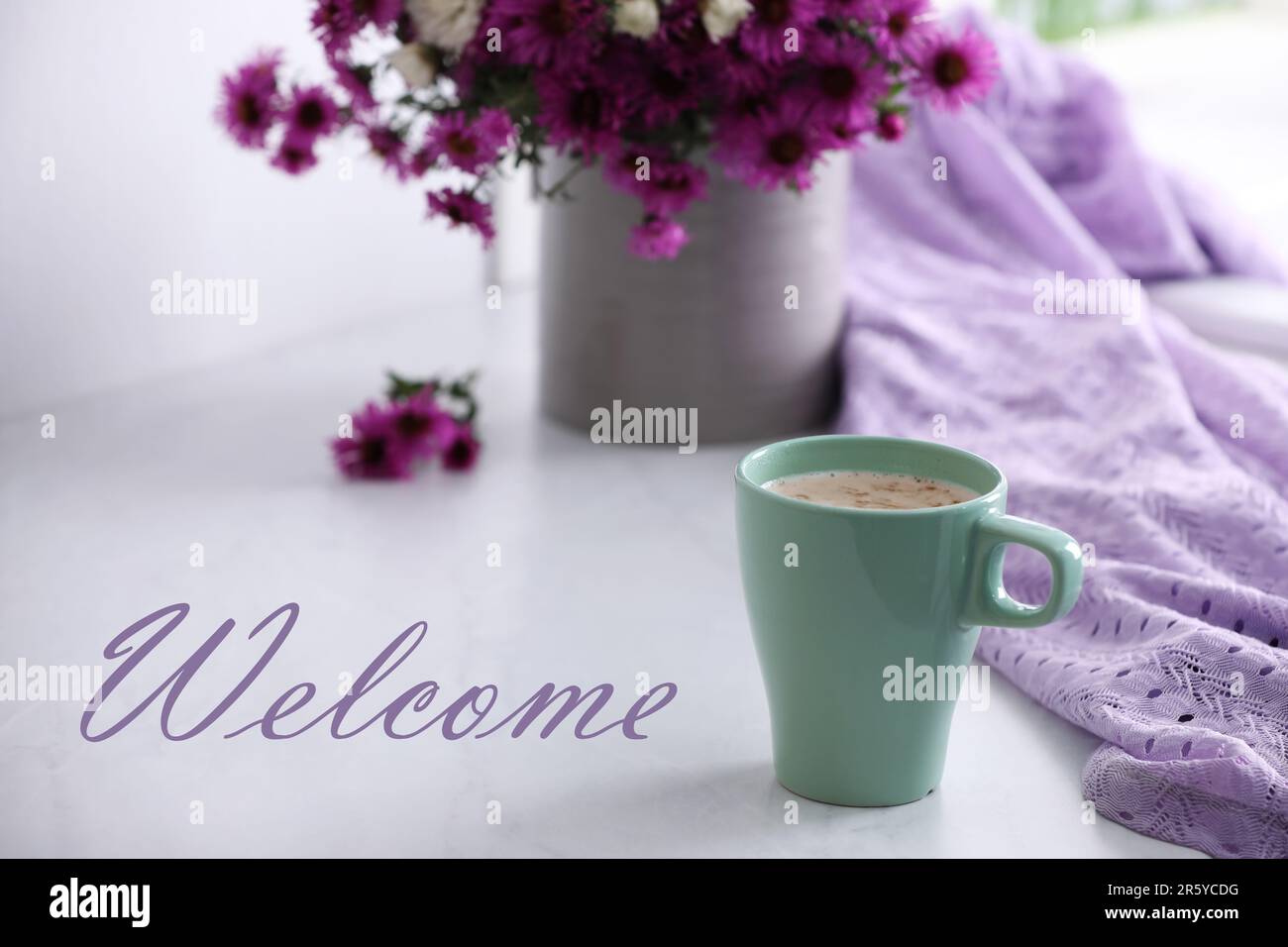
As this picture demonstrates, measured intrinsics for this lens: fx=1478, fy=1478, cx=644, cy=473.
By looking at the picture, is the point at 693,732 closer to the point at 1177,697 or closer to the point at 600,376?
the point at 1177,697

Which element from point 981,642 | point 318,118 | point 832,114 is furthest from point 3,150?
point 981,642

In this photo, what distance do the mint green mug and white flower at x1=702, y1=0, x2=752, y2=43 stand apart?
26cm

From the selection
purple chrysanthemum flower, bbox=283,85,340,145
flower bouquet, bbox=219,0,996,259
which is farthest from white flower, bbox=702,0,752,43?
purple chrysanthemum flower, bbox=283,85,340,145

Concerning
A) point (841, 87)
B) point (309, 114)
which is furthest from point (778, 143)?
Result: point (309, 114)

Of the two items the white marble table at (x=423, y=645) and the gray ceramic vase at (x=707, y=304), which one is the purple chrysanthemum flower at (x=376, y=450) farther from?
the gray ceramic vase at (x=707, y=304)

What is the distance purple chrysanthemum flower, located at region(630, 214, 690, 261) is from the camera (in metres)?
0.81

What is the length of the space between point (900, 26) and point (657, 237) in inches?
6.7

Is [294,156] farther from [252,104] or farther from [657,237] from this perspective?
[657,237]

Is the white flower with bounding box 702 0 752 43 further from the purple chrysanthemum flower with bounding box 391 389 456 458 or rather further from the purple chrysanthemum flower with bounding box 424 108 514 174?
the purple chrysanthemum flower with bounding box 391 389 456 458

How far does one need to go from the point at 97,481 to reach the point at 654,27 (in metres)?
0.42

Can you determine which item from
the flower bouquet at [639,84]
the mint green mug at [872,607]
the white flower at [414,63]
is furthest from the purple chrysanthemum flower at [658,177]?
the mint green mug at [872,607]

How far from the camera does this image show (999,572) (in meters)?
→ 0.53

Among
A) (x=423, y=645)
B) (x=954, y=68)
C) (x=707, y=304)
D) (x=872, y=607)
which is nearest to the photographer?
(x=872, y=607)
